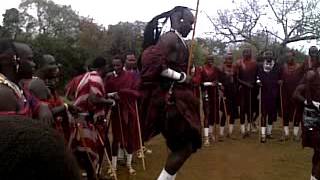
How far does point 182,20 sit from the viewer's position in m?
6.29

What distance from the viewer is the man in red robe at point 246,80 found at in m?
12.3

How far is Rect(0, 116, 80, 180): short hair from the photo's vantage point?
140 cm

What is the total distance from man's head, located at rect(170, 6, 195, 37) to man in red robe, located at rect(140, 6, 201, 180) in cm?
7

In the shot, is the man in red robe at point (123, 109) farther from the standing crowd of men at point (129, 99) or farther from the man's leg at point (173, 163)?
the man's leg at point (173, 163)

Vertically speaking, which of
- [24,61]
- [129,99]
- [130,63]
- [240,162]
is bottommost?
[240,162]

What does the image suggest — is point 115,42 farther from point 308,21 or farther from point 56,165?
point 56,165

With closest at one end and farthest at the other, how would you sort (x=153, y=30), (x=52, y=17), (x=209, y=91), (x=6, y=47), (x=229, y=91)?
1. (x=6, y=47)
2. (x=153, y=30)
3. (x=209, y=91)
4. (x=229, y=91)
5. (x=52, y=17)

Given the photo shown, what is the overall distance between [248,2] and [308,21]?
2456 millimetres

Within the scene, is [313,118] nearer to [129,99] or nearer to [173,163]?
[173,163]

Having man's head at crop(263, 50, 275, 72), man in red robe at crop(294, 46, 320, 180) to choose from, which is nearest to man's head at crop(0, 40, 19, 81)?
man in red robe at crop(294, 46, 320, 180)

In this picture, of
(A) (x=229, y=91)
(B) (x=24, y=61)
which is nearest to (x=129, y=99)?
(A) (x=229, y=91)

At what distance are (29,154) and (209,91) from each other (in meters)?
10.6

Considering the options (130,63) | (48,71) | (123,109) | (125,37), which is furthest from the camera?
(125,37)

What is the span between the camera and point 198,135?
5.95 meters
